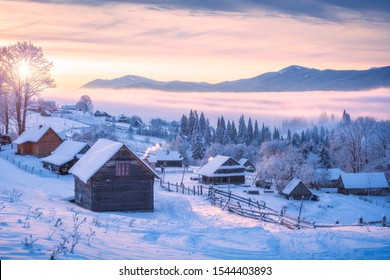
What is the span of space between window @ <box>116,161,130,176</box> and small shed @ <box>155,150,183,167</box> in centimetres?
4923

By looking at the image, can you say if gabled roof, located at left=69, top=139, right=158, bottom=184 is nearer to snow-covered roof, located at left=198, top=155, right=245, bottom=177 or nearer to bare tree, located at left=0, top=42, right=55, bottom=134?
bare tree, located at left=0, top=42, right=55, bottom=134

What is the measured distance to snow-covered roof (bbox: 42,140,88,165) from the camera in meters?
38.3

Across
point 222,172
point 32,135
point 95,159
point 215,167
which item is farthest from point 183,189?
point 222,172

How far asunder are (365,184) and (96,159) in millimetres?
42547

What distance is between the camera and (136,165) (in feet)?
78.0

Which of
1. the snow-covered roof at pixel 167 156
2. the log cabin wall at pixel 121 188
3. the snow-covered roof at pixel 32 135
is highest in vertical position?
the snow-covered roof at pixel 32 135

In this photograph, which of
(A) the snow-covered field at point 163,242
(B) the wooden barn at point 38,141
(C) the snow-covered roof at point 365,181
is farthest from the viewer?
(C) the snow-covered roof at point 365,181

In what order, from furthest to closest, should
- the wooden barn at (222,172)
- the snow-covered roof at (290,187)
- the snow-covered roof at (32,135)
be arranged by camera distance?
the wooden barn at (222,172) → the snow-covered roof at (290,187) → the snow-covered roof at (32,135)

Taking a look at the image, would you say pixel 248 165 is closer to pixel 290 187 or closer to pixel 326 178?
pixel 326 178

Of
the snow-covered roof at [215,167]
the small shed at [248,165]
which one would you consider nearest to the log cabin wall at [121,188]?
the snow-covered roof at [215,167]

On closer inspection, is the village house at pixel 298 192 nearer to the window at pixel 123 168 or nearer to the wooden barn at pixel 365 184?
the wooden barn at pixel 365 184

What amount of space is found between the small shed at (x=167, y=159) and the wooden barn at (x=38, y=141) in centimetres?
2904

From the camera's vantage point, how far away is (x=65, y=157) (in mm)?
39000

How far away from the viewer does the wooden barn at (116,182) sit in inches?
901
